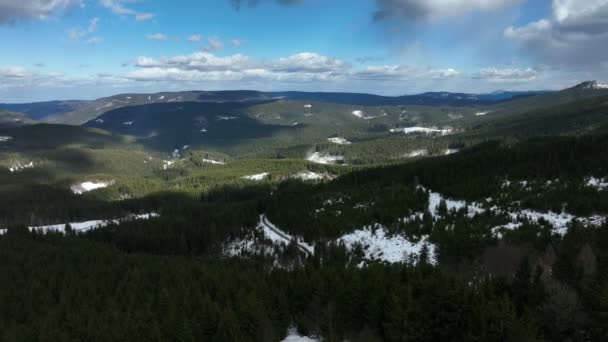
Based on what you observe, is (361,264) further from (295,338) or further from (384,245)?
(295,338)

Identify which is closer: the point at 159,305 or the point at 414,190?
the point at 159,305

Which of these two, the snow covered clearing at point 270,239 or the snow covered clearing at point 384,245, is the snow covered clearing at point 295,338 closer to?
the snow covered clearing at point 384,245

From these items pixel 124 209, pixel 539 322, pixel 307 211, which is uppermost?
pixel 539 322

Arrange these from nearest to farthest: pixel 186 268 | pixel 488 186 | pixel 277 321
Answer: pixel 277 321, pixel 186 268, pixel 488 186

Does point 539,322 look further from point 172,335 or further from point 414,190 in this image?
point 414,190

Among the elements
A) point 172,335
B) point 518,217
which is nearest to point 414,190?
point 518,217

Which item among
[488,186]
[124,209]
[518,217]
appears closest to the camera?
[518,217]

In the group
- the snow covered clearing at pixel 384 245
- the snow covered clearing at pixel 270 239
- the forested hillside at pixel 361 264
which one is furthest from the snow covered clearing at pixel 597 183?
the snow covered clearing at pixel 270 239
